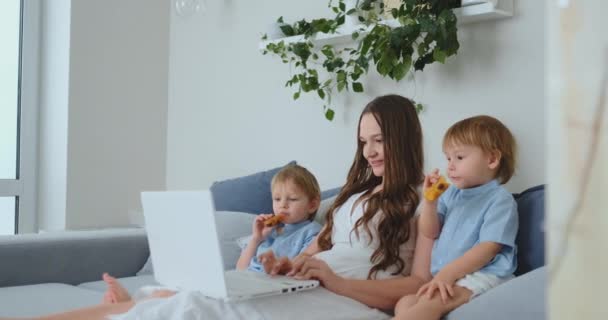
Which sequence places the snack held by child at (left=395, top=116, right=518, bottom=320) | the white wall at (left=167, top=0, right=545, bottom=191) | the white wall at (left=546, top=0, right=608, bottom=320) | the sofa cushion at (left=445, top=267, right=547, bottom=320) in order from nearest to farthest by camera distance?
the white wall at (left=546, top=0, right=608, bottom=320) < the sofa cushion at (left=445, top=267, right=547, bottom=320) < the snack held by child at (left=395, top=116, right=518, bottom=320) < the white wall at (left=167, top=0, right=545, bottom=191)

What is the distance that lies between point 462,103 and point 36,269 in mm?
1494

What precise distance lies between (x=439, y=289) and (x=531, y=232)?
276 mm

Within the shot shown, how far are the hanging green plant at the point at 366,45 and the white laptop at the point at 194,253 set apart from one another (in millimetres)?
980

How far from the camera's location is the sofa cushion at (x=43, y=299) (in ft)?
6.67

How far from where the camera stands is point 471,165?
1773 mm

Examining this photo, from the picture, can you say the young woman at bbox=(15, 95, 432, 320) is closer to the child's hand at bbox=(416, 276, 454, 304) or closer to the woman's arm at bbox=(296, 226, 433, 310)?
the woman's arm at bbox=(296, 226, 433, 310)

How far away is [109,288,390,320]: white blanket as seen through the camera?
1.53 m

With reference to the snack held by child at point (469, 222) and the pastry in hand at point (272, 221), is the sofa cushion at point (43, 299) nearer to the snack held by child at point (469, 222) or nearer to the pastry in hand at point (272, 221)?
the pastry in hand at point (272, 221)

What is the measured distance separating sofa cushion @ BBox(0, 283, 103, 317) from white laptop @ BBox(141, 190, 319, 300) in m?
0.46

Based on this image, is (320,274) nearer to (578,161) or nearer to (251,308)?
(251,308)

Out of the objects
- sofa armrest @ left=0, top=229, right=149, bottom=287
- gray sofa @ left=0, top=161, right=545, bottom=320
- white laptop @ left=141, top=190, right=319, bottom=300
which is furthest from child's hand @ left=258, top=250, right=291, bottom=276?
sofa armrest @ left=0, top=229, right=149, bottom=287

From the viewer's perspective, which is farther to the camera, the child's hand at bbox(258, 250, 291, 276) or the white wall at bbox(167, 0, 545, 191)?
the white wall at bbox(167, 0, 545, 191)

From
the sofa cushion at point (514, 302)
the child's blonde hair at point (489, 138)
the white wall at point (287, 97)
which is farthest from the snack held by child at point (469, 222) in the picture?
the white wall at point (287, 97)

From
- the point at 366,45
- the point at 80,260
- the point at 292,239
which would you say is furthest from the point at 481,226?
the point at 80,260
